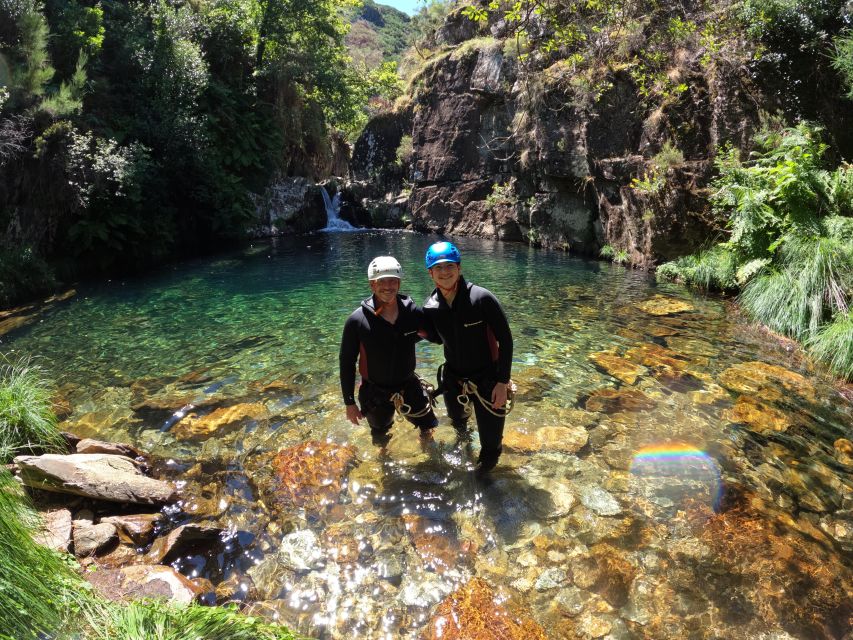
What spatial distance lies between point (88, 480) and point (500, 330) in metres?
3.61

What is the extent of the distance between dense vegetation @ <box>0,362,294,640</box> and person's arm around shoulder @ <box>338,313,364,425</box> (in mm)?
1815

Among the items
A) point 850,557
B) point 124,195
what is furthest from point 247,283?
point 850,557

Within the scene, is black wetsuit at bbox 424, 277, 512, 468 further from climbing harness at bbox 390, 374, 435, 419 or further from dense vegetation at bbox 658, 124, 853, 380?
dense vegetation at bbox 658, 124, 853, 380

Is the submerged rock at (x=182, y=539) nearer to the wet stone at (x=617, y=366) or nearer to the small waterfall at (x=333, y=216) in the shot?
the wet stone at (x=617, y=366)

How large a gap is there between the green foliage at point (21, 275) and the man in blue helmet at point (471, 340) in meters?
12.1

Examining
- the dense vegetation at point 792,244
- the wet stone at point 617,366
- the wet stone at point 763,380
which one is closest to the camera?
the wet stone at point 763,380

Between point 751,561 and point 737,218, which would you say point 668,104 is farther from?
point 751,561

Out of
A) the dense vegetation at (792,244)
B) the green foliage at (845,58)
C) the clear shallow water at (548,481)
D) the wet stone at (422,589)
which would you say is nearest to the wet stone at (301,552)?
the clear shallow water at (548,481)

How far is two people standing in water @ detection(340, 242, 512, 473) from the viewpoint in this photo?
3.82 metres

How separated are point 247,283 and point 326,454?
10.2m

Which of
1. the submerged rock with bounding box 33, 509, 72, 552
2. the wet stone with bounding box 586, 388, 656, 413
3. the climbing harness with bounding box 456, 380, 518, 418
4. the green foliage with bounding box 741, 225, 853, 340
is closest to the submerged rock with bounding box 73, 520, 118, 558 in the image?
the submerged rock with bounding box 33, 509, 72, 552

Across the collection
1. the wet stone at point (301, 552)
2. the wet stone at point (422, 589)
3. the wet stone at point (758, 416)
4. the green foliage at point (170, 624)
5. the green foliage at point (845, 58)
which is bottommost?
the wet stone at point (422, 589)

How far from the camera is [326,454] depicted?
495 centimetres

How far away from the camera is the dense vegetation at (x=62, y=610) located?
80.0 inches
